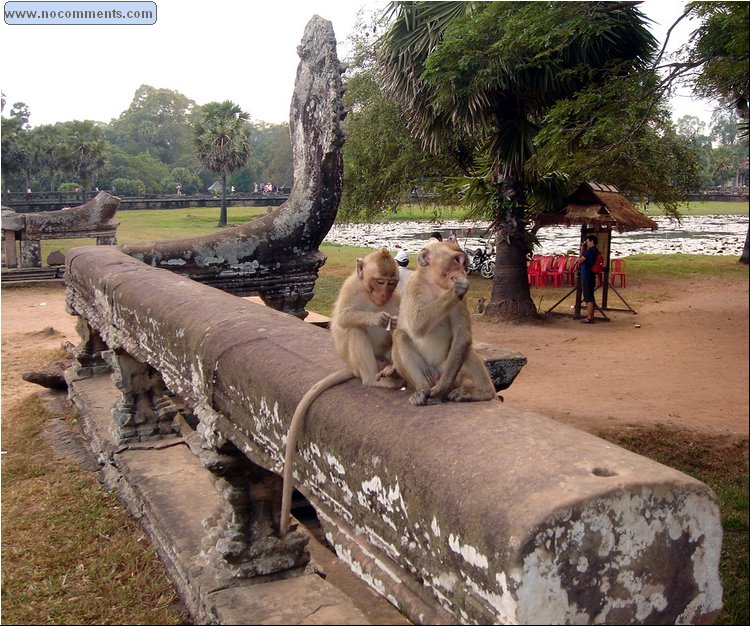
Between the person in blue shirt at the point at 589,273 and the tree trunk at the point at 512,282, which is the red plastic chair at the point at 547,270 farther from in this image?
the person in blue shirt at the point at 589,273

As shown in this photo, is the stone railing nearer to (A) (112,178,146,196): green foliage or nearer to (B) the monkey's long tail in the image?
(B) the monkey's long tail

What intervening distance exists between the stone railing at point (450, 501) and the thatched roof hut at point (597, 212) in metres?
11.1

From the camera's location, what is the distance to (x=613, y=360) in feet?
36.1

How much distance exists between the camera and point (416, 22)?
11.6m

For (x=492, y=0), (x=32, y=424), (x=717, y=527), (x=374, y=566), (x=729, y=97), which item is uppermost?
Result: (x=492, y=0)

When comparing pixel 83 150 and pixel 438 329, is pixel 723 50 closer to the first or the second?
pixel 438 329

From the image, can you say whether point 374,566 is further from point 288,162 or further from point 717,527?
point 288,162

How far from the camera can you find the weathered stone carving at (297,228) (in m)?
6.33

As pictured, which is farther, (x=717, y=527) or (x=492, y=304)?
(x=492, y=304)

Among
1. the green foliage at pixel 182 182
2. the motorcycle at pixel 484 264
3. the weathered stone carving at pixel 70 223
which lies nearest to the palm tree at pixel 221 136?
the green foliage at pixel 182 182

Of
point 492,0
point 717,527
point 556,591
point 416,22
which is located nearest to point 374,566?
point 556,591

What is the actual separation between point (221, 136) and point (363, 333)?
38589mm

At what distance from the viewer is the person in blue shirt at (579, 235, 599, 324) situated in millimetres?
13500

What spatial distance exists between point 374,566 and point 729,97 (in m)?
6.42
